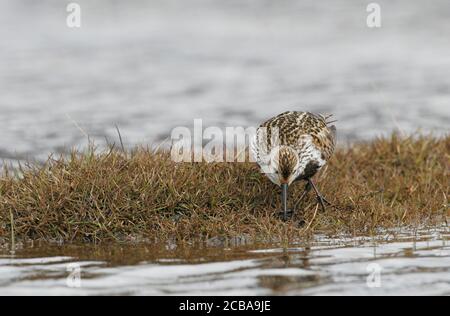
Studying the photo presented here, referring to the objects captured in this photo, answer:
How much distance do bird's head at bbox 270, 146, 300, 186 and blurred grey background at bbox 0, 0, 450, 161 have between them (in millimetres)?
3915

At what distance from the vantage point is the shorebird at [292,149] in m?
8.94

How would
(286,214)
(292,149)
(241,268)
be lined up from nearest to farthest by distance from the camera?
1. (241,268)
2. (286,214)
3. (292,149)

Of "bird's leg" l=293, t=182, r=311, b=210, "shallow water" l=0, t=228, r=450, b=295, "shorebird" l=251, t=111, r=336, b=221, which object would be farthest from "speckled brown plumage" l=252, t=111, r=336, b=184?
"shallow water" l=0, t=228, r=450, b=295

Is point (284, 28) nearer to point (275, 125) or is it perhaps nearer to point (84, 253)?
point (275, 125)

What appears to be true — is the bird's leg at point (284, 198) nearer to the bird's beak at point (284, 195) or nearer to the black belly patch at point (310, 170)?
the bird's beak at point (284, 195)

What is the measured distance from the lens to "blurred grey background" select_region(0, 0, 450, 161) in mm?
14203

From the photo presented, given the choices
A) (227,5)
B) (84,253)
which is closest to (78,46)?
(227,5)

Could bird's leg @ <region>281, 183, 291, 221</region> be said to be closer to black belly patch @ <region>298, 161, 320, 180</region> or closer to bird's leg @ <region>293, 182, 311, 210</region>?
bird's leg @ <region>293, 182, 311, 210</region>

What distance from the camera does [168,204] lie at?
344 inches

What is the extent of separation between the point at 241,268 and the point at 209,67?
10770 mm

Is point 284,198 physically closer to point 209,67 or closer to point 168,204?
point 168,204

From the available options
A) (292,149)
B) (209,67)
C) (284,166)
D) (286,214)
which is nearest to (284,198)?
(286,214)

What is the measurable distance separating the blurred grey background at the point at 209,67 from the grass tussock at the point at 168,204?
9.87 feet

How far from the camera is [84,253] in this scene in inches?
309
